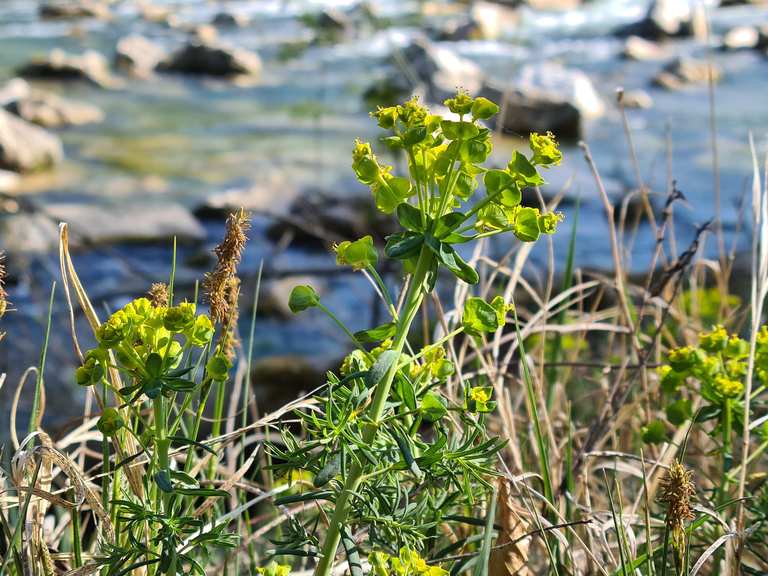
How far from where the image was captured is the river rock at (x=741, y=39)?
9344 mm

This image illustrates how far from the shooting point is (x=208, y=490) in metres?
0.83

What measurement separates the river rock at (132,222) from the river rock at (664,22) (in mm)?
5878

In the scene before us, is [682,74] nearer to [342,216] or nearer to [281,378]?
[342,216]

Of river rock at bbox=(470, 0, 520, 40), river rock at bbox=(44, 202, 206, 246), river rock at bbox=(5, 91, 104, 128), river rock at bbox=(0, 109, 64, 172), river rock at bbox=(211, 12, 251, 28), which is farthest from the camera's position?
river rock at bbox=(211, 12, 251, 28)

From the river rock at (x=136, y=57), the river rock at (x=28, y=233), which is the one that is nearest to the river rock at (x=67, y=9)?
the river rock at (x=136, y=57)

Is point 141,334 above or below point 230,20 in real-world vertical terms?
above

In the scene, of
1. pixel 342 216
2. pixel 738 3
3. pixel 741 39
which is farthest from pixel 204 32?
pixel 738 3

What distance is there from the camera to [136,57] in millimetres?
9008

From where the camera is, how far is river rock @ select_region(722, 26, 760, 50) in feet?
30.7

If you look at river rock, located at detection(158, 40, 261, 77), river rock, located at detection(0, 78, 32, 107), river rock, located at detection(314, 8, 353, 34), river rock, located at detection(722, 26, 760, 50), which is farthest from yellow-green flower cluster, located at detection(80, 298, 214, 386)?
river rock, located at detection(722, 26, 760, 50)

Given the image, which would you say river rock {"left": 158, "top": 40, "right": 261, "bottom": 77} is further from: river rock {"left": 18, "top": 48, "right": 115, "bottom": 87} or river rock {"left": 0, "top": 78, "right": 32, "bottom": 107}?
river rock {"left": 0, "top": 78, "right": 32, "bottom": 107}

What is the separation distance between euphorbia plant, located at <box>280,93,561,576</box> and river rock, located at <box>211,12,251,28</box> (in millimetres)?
10305

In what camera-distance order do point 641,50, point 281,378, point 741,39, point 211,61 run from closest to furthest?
point 281,378 < point 211,61 < point 641,50 < point 741,39

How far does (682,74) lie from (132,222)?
5364 millimetres
